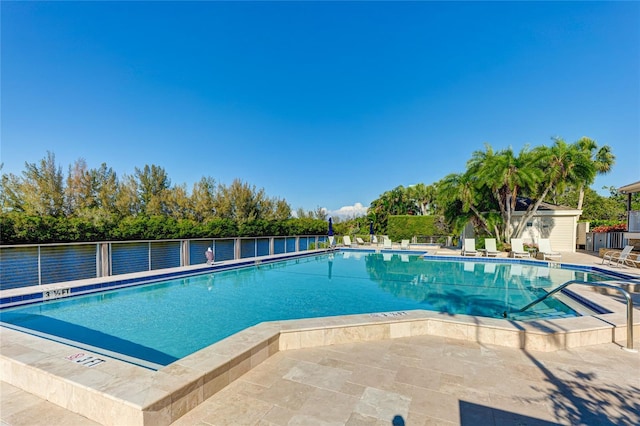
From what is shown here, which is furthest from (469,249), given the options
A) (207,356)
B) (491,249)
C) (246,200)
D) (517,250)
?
(246,200)

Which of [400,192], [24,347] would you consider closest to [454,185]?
[400,192]

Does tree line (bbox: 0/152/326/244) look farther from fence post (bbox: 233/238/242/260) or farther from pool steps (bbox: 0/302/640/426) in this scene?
pool steps (bbox: 0/302/640/426)

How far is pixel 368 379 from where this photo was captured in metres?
2.81

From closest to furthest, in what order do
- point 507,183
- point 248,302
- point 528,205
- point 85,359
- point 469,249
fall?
1. point 85,359
2. point 248,302
3. point 469,249
4. point 507,183
5. point 528,205

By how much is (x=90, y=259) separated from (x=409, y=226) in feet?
69.1

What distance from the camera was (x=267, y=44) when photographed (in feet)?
46.2

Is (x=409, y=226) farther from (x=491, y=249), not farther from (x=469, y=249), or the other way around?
(x=491, y=249)

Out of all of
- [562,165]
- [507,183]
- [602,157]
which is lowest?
[507,183]

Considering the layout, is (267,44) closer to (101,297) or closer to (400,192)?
(101,297)

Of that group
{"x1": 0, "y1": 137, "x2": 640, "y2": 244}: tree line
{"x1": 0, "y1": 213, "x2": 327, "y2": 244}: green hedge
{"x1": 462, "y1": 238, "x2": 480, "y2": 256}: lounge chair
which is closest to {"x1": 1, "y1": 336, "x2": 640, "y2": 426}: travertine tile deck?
{"x1": 462, "y1": 238, "x2": 480, "y2": 256}: lounge chair

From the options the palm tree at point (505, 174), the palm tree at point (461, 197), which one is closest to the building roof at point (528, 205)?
the palm tree at point (505, 174)

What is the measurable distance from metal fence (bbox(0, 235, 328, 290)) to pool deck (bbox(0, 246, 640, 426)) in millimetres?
4674

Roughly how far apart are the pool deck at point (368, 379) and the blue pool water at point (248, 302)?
1.56m

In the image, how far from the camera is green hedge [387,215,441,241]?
77.0ft
